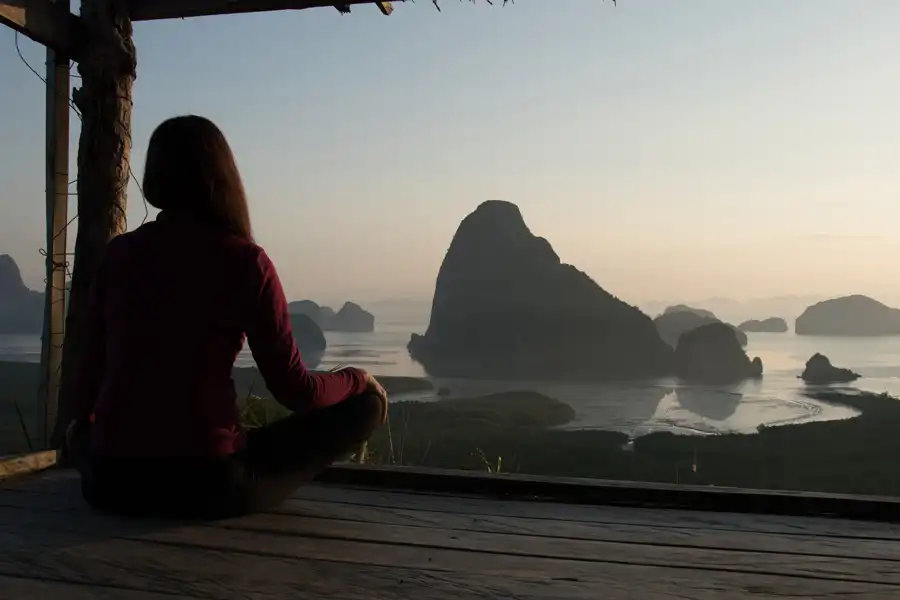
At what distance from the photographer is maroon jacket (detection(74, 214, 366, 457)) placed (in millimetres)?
1803

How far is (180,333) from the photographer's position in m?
1.80

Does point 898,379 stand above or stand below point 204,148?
below

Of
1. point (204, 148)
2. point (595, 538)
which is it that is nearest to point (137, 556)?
point (204, 148)

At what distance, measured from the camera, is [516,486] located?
2523 millimetres

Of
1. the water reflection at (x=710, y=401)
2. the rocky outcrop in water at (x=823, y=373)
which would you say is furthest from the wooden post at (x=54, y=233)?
the rocky outcrop in water at (x=823, y=373)

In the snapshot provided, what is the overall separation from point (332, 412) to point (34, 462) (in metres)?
1.38

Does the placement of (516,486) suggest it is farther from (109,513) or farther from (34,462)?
→ (34,462)

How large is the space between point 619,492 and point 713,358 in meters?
51.8

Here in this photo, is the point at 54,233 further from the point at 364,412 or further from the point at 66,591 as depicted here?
the point at 66,591

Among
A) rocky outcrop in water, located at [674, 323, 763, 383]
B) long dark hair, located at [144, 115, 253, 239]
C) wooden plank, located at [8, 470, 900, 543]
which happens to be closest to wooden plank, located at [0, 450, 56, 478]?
wooden plank, located at [8, 470, 900, 543]

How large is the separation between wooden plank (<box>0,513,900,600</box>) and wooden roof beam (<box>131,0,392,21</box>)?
1982mm

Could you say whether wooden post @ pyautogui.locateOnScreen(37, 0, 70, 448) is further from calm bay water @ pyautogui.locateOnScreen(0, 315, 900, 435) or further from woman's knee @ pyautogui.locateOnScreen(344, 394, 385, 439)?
calm bay water @ pyautogui.locateOnScreen(0, 315, 900, 435)

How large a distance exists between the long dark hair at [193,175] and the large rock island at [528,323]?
142 ft

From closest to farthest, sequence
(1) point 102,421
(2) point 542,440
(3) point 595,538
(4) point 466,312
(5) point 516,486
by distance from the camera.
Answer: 1. (1) point 102,421
2. (3) point 595,538
3. (5) point 516,486
4. (2) point 542,440
5. (4) point 466,312
